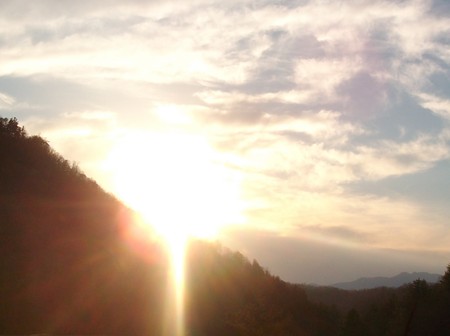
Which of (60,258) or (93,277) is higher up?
(60,258)

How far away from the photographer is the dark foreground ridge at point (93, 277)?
68.6ft

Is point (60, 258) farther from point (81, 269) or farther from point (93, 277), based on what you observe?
point (93, 277)

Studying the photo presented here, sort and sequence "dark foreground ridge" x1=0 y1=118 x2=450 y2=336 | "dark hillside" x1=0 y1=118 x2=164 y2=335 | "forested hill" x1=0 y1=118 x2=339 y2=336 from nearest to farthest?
"dark hillside" x1=0 y1=118 x2=164 y2=335 → "forested hill" x1=0 y1=118 x2=339 y2=336 → "dark foreground ridge" x1=0 y1=118 x2=450 y2=336

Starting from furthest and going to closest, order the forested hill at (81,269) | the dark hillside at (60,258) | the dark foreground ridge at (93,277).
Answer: the dark foreground ridge at (93,277) → the forested hill at (81,269) → the dark hillside at (60,258)

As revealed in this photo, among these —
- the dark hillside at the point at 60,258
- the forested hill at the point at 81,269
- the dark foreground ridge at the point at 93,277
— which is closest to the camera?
the dark hillside at the point at 60,258

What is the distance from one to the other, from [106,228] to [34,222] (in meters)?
6.09

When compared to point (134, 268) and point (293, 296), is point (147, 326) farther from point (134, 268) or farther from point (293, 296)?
point (293, 296)

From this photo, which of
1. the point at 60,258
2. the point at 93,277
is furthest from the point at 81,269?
the point at 60,258

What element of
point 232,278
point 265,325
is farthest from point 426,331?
point 232,278

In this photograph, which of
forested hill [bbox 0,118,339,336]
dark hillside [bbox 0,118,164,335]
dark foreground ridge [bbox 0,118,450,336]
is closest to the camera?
dark hillside [bbox 0,118,164,335]

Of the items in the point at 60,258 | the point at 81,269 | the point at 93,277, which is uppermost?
the point at 60,258

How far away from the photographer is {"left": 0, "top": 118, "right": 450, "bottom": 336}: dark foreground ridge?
2092 centimetres

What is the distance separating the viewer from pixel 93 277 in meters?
24.7

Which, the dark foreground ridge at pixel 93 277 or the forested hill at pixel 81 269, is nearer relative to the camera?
the forested hill at pixel 81 269
